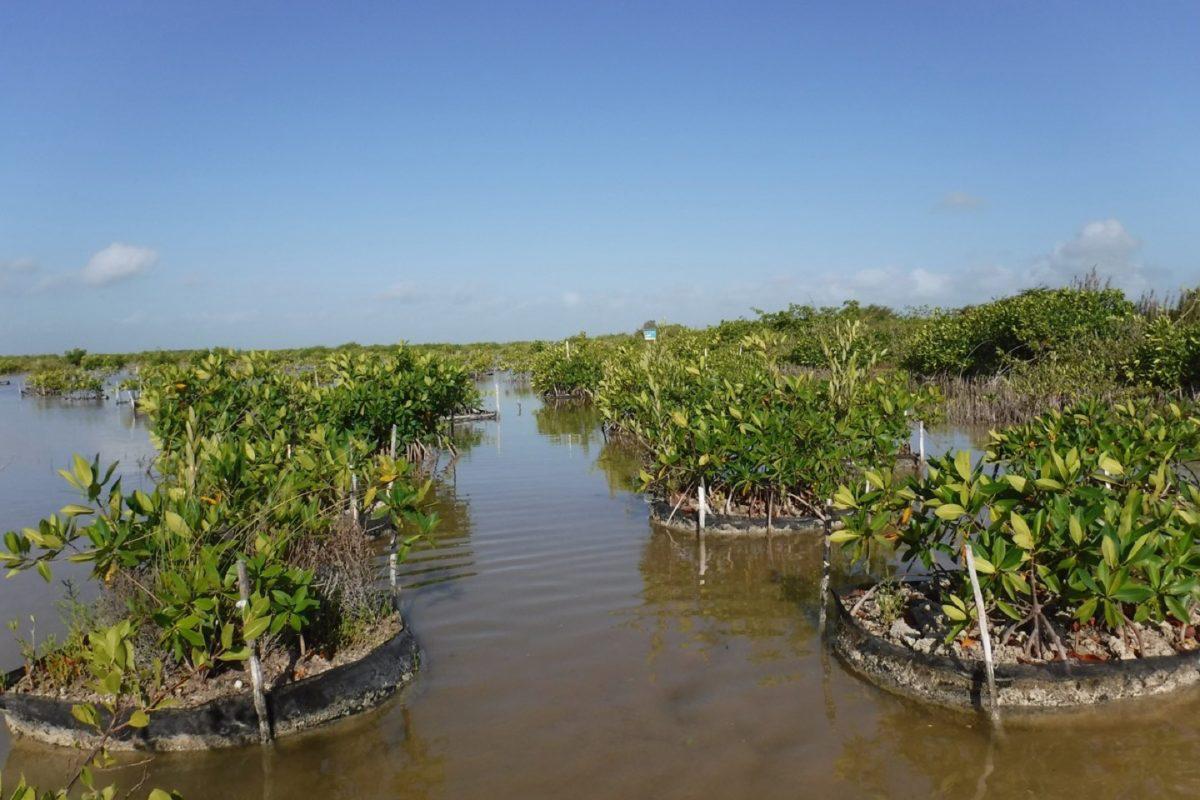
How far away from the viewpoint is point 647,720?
4.99 metres

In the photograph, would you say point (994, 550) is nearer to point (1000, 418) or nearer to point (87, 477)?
point (87, 477)

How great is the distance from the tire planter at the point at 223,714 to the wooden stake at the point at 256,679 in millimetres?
56

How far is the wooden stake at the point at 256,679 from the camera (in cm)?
446

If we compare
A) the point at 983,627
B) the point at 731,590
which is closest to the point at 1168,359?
the point at 731,590

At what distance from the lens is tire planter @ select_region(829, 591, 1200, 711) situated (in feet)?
15.7

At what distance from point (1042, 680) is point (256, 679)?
461cm

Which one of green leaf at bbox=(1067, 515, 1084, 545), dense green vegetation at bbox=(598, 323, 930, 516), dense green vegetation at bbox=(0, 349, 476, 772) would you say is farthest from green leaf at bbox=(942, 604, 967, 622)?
dense green vegetation at bbox=(0, 349, 476, 772)

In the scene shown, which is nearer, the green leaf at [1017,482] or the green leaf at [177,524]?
the green leaf at [177,524]

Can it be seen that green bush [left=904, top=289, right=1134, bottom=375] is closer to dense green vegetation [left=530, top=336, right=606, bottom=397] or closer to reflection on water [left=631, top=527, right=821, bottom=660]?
dense green vegetation [left=530, top=336, right=606, bottom=397]

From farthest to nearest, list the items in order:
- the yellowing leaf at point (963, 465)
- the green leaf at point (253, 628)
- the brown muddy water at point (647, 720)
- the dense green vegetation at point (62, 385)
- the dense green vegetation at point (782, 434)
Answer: the dense green vegetation at point (62, 385) → the dense green vegetation at point (782, 434) → the yellowing leaf at point (963, 465) → the brown muddy water at point (647, 720) → the green leaf at point (253, 628)

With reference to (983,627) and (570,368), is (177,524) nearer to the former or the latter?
(983,627)

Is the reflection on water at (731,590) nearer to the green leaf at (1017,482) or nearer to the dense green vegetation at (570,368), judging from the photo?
the green leaf at (1017,482)

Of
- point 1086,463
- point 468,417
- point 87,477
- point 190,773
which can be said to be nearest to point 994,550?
point 1086,463

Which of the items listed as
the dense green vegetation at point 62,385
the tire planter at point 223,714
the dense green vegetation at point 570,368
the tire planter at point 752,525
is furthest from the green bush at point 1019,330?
the dense green vegetation at point 62,385
